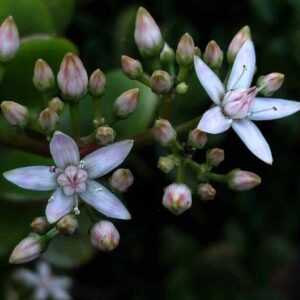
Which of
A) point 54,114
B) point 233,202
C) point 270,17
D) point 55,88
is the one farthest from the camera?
point 233,202

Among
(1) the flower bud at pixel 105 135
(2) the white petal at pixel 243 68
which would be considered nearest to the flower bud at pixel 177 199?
(1) the flower bud at pixel 105 135

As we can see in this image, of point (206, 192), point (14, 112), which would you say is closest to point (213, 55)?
point (206, 192)

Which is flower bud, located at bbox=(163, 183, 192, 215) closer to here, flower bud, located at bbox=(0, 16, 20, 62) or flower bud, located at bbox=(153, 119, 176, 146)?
flower bud, located at bbox=(153, 119, 176, 146)

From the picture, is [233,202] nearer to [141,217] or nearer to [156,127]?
[141,217]

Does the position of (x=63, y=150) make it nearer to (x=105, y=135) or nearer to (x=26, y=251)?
(x=105, y=135)

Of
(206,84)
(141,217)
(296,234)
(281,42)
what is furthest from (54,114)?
(296,234)

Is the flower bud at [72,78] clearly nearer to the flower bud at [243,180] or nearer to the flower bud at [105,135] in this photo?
the flower bud at [105,135]
